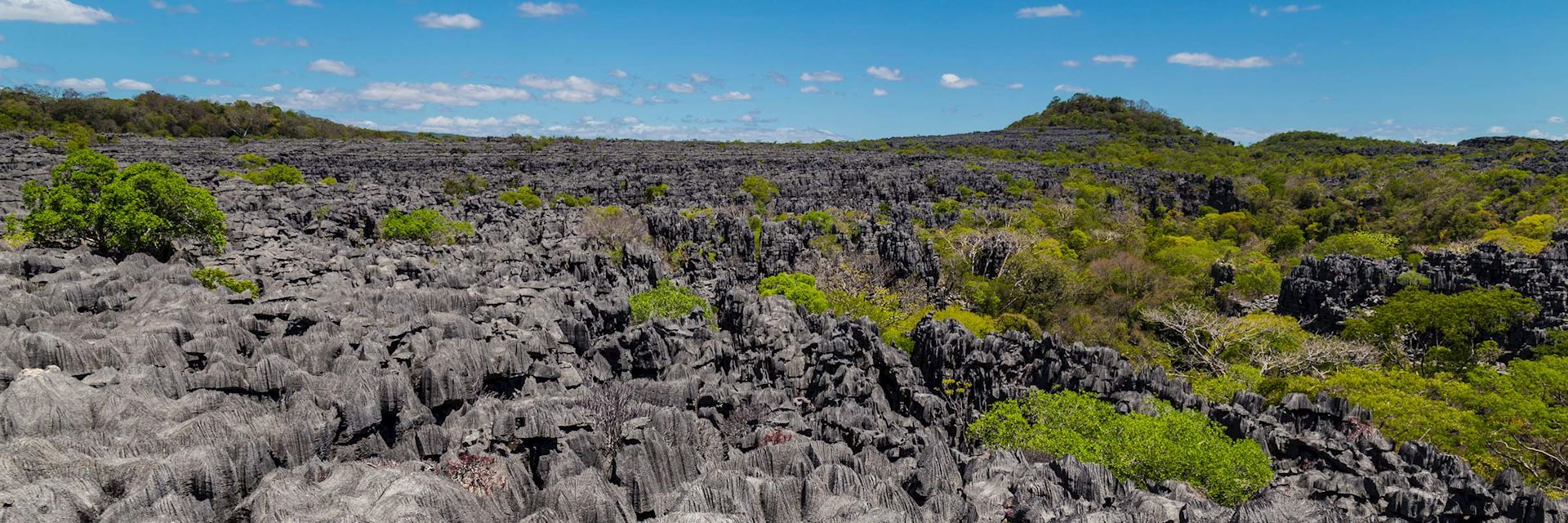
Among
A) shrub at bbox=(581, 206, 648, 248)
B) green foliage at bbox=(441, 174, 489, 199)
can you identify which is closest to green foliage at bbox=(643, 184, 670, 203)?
shrub at bbox=(581, 206, 648, 248)

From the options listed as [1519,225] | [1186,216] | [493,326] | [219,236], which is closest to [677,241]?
[219,236]

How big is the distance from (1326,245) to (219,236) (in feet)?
260

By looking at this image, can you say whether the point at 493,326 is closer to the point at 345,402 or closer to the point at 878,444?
the point at 345,402

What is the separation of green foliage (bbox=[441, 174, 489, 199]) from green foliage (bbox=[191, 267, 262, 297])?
54.4 meters

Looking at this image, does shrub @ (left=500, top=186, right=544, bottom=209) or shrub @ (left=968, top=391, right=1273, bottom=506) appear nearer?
shrub @ (left=968, top=391, right=1273, bottom=506)

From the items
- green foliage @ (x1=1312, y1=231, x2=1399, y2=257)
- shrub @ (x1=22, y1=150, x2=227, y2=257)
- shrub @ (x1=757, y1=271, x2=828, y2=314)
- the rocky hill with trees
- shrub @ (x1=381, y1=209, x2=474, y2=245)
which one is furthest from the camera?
green foliage @ (x1=1312, y1=231, x2=1399, y2=257)

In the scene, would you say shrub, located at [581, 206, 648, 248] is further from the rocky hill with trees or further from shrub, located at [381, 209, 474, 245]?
shrub, located at [381, 209, 474, 245]

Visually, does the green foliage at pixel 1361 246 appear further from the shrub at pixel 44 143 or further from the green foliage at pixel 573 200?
the shrub at pixel 44 143

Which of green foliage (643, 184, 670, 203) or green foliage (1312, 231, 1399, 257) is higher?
green foliage (643, 184, 670, 203)

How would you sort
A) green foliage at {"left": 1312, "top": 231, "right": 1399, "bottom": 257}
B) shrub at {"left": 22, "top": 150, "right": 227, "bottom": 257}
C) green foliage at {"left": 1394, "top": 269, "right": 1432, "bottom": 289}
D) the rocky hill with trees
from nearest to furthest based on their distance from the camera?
the rocky hill with trees < shrub at {"left": 22, "top": 150, "right": 227, "bottom": 257} < green foliage at {"left": 1394, "top": 269, "right": 1432, "bottom": 289} < green foliage at {"left": 1312, "top": 231, "right": 1399, "bottom": 257}

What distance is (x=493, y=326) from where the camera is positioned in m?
25.3

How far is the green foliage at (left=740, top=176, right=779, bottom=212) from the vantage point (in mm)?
90037

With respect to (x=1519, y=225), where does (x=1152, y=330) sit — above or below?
below

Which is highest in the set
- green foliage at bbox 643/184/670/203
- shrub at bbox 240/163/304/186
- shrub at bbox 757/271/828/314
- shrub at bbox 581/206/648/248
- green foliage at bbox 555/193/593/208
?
shrub at bbox 240/163/304/186
